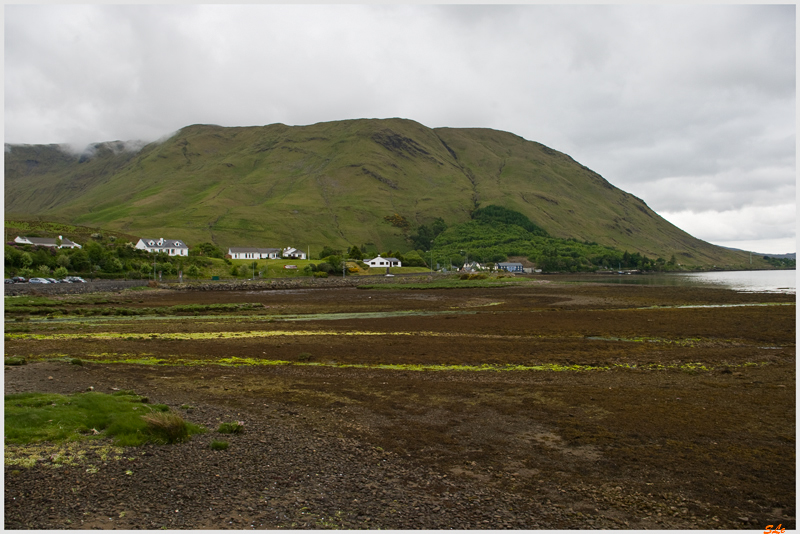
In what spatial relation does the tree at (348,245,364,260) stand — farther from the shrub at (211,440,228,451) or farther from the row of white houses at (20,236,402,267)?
the shrub at (211,440,228,451)

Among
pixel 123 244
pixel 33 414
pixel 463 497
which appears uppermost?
pixel 123 244

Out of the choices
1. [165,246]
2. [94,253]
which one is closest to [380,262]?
[165,246]

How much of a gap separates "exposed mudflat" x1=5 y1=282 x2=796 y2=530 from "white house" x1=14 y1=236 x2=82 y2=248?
93523 millimetres

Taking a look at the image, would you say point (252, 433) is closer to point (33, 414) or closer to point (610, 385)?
point (33, 414)

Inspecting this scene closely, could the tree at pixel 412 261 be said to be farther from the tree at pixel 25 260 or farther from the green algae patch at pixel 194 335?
the green algae patch at pixel 194 335

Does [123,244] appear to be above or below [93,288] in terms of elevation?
above

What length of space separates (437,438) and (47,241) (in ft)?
418

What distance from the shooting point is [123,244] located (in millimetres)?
115625

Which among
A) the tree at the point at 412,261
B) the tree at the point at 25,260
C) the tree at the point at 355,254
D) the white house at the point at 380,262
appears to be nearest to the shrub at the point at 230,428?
the tree at the point at 25,260

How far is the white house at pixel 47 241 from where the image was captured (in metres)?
106

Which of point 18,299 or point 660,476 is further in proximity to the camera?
point 18,299

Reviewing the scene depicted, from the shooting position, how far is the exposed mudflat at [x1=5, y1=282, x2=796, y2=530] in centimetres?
995

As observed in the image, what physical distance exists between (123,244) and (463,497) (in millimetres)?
123704

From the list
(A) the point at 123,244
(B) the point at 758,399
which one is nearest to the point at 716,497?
(B) the point at 758,399
